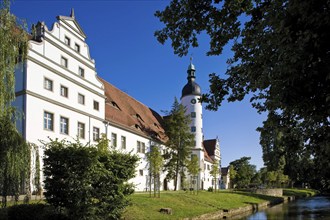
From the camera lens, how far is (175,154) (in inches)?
1797

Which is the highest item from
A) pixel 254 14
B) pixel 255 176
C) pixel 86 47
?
pixel 86 47

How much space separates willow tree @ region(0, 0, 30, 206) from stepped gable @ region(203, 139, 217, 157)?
6017cm

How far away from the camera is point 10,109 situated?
1416 cm

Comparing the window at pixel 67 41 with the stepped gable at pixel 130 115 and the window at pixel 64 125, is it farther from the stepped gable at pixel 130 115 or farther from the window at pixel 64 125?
the stepped gable at pixel 130 115

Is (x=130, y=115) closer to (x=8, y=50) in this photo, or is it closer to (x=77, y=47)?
(x=77, y=47)

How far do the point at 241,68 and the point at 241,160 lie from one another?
104 meters

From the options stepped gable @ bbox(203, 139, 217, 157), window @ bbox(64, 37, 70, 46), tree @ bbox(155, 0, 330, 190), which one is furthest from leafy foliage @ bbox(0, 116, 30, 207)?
stepped gable @ bbox(203, 139, 217, 157)

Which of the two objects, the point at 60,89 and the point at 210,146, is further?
the point at 210,146

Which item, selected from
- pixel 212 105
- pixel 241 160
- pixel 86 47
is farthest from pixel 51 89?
pixel 241 160

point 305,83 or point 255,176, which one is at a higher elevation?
point 305,83

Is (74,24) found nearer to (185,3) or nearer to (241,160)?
(185,3)

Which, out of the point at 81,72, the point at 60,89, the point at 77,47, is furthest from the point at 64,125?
the point at 77,47

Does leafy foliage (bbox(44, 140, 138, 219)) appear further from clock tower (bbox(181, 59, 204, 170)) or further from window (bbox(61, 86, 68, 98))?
clock tower (bbox(181, 59, 204, 170))

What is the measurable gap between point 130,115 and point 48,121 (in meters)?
16.6
